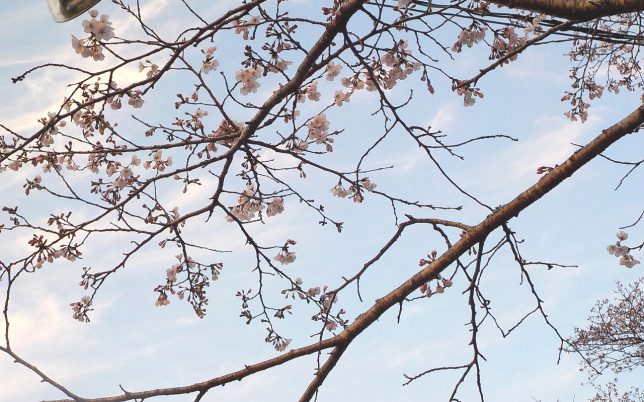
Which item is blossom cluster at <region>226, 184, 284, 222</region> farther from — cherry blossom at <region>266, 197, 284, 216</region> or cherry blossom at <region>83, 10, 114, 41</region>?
cherry blossom at <region>83, 10, 114, 41</region>

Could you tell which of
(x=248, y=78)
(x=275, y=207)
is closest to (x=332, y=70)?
(x=248, y=78)

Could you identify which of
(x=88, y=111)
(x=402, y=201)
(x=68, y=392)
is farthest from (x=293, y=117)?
(x=68, y=392)

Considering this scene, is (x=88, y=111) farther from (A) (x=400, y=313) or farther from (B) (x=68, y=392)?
(A) (x=400, y=313)

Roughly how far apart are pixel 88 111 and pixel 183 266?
1406 millimetres

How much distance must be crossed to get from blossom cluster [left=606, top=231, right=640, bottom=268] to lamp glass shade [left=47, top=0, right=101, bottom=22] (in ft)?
12.6

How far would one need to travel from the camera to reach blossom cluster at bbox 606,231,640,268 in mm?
4430

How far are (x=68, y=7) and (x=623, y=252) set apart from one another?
3965mm

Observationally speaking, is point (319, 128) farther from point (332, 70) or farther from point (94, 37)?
point (94, 37)

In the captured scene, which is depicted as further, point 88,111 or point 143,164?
point 143,164

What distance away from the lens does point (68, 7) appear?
2.03m

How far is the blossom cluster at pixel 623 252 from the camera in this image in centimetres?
443

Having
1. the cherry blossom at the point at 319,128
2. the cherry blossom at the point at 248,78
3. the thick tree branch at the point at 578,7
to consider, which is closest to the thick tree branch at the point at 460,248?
the thick tree branch at the point at 578,7

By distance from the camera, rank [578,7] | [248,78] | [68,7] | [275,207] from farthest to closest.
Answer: [275,207], [248,78], [578,7], [68,7]

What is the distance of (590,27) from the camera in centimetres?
343
